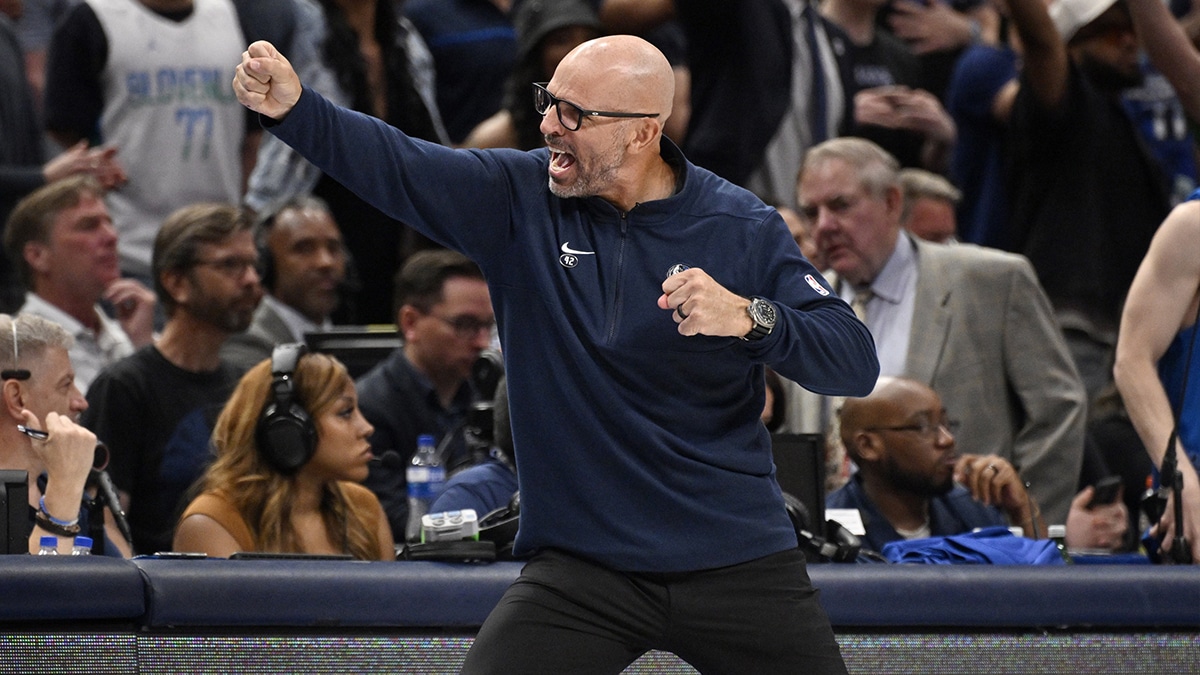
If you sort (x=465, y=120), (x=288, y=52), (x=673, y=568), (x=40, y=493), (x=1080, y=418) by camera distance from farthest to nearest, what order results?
1. (x=465, y=120)
2. (x=288, y=52)
3. (x=1080, y=418)
4. (x=40, y=493)
5. (x=673, y=568)

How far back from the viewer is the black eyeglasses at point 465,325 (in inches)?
248

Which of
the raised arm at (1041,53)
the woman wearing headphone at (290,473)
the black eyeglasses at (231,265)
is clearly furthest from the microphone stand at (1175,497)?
the black eyeglasses at (231,265)

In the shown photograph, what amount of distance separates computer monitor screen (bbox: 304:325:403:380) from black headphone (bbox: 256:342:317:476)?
1198 millimetres

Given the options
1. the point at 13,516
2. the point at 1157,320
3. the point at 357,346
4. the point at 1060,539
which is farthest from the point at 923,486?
the point at 13,516

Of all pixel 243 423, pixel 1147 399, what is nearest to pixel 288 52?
pixel 243 423

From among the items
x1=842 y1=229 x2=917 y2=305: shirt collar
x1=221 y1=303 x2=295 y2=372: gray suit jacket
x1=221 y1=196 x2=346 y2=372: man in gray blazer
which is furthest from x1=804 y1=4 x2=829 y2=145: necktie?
x1=221 y1=303 x2=295 y2=372: gray suit jacket

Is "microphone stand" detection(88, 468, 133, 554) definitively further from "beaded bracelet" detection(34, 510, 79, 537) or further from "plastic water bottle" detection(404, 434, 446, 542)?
"plastic water bottle" detection(404, 434, 446, 542)

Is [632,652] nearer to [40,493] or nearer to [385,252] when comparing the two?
[40,493]

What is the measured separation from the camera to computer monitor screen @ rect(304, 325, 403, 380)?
6125mm

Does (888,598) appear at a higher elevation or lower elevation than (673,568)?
lower

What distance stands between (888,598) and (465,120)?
4289 millimetres

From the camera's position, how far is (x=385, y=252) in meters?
7.30

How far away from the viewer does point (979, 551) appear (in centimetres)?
435

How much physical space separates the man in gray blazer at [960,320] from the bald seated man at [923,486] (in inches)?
16.6
